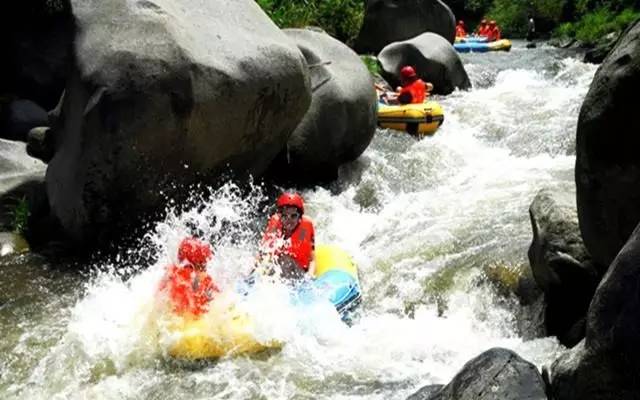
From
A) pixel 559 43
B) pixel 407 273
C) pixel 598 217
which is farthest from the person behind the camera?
pixel 559 43

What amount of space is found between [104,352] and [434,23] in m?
15.0

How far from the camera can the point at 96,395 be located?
14.8ft

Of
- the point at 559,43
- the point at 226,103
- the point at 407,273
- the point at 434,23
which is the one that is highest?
the point at 226,103

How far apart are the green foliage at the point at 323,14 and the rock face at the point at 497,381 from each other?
10615 millimetres

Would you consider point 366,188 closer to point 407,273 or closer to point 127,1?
point 407,273

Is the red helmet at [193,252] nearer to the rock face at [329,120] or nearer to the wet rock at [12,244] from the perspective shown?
the wet rock at [12,244]

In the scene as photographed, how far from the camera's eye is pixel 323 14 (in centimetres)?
1675

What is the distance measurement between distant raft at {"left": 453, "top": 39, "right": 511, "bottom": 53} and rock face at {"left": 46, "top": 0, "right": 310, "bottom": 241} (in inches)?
586

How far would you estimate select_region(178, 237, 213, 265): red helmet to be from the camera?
5.40 metres

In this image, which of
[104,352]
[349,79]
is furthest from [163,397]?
[349,79]

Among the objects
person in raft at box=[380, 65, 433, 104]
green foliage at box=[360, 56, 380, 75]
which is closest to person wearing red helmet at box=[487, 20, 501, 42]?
green foliage at box=[360, 56, 380, 75]

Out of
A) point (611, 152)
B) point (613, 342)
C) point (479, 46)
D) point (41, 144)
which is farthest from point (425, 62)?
point (613, 342)

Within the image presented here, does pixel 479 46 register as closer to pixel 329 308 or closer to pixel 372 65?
pixel 372 65

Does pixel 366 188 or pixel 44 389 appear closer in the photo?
pixel 44 389
